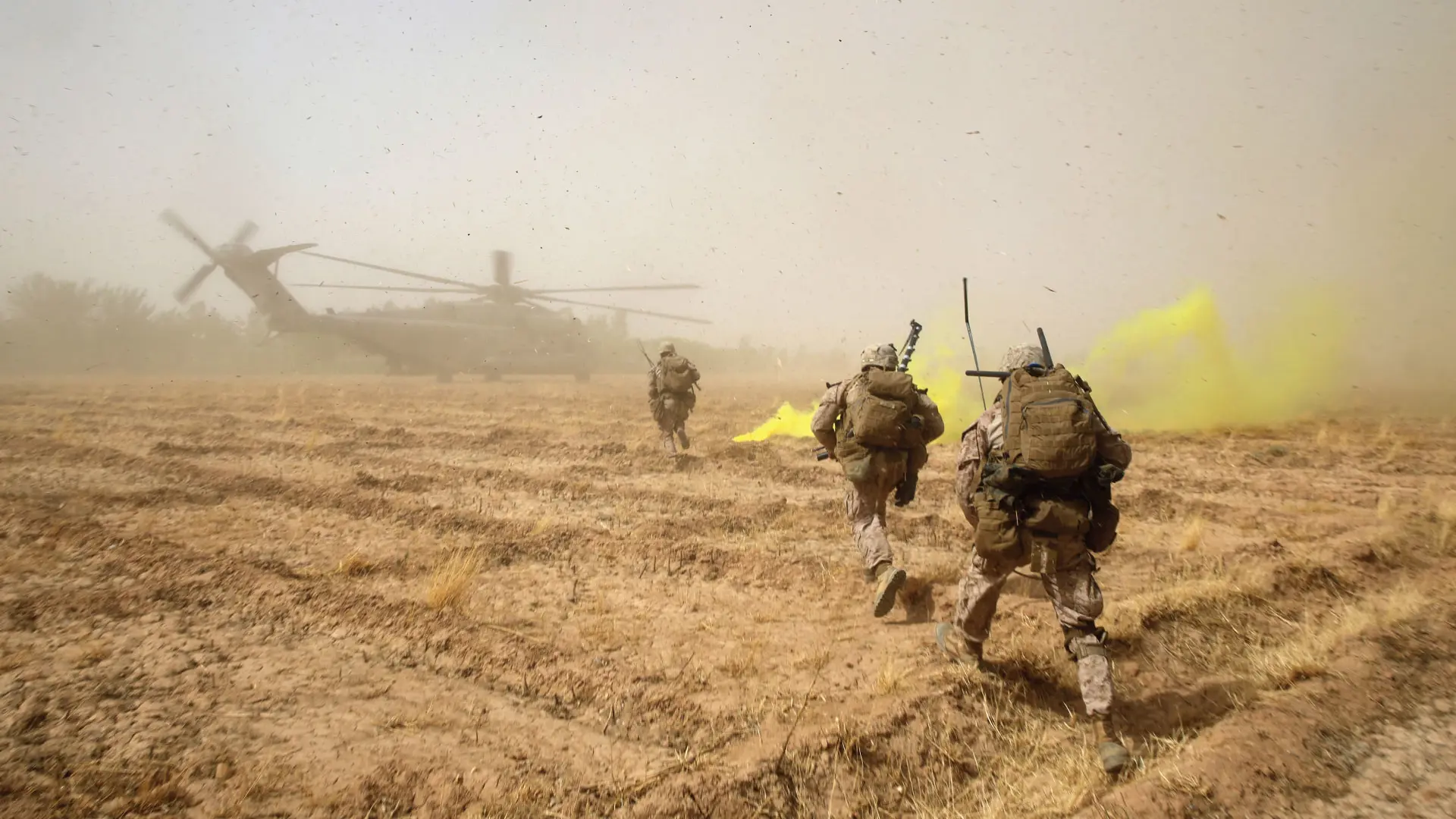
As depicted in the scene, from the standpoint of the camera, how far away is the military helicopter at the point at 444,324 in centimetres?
2228

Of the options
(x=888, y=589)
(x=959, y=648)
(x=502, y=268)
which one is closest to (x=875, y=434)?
(x=888, y=589)

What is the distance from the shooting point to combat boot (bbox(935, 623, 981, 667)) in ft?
11.7

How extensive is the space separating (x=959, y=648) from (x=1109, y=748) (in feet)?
2.77

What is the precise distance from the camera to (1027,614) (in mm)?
4289

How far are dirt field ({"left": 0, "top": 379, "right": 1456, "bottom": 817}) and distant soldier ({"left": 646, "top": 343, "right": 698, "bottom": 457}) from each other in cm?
272

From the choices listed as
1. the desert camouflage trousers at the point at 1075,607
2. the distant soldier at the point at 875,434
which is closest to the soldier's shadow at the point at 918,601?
the distant soldier at the point at 875,434

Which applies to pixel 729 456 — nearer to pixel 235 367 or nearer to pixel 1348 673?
pixel 1348 673

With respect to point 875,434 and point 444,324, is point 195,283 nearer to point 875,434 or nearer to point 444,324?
point 444,324

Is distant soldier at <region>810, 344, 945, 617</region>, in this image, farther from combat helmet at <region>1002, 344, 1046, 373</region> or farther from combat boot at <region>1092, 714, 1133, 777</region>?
combat boot at <region>1092, 714, 1133, 777</region>

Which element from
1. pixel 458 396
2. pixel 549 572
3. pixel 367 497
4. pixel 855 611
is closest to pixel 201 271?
pixel 458 396

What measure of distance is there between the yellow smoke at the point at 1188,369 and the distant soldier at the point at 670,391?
5.99 ft

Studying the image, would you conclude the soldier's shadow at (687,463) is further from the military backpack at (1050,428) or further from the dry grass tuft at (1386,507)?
the dry grass tuft at (1386,507)

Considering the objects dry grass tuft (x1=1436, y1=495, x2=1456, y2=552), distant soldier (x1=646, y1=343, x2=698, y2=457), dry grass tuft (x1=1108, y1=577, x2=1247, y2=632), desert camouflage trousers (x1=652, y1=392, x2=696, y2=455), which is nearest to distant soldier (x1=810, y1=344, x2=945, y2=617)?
dry grass tuft (x1=1108, y1=577, x2=1247, y2=632)

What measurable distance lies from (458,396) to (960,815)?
20.0 meters
